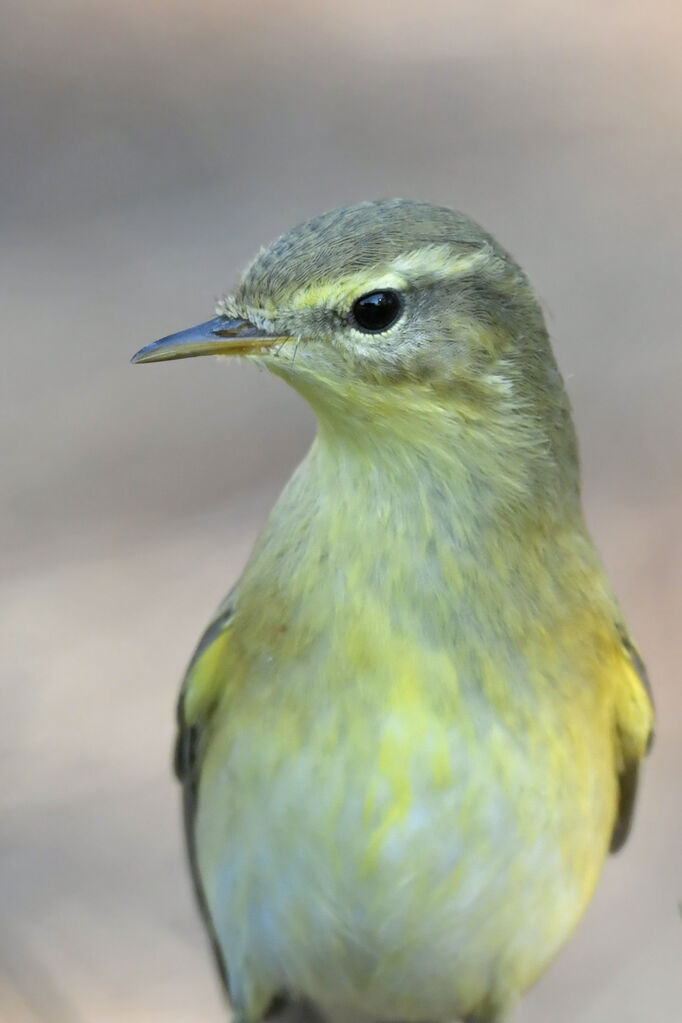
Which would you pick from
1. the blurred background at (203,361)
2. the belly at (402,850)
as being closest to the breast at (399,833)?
the belly at (402,850)

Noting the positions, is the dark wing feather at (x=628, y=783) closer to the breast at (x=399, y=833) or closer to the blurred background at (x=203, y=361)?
the breast at (x=399, y=833)

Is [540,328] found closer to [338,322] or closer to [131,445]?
[338,322]

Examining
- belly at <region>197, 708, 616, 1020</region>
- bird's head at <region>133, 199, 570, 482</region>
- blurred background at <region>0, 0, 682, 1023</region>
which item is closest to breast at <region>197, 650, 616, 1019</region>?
belly at <region>197, 708, 616, 1020</region>

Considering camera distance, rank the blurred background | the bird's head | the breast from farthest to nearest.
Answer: the blurred background → the breast → the bird's head

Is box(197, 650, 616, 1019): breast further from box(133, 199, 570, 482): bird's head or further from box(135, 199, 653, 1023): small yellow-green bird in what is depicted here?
box(133, 199, 570, 482): bird's head

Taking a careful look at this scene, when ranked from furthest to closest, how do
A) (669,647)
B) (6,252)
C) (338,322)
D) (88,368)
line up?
(6,252) → (88,368) → (669,647) → (338,322)

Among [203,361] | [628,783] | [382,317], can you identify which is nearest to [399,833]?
[628,783]

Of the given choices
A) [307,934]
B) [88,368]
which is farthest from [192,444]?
[307,934]
